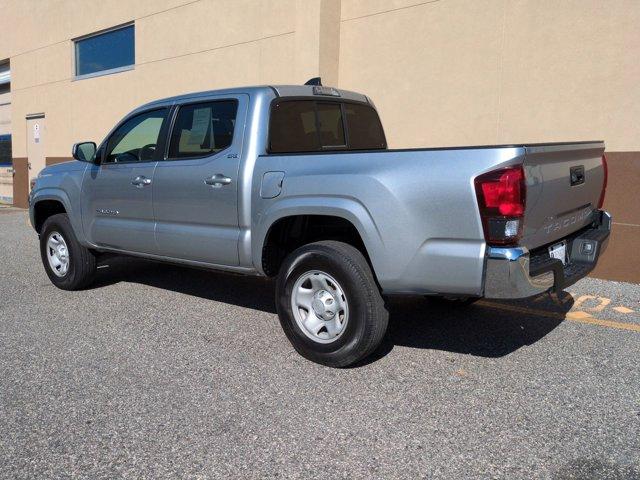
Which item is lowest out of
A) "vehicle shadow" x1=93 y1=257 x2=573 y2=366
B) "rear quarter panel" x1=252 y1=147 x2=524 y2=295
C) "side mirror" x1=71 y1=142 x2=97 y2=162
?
"vehicle shadow" x1=93 y1=257 x2=573 y2=366

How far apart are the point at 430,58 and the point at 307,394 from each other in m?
5.94

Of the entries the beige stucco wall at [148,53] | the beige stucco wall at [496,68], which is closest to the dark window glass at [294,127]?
the beige stucco wall at [496,68]

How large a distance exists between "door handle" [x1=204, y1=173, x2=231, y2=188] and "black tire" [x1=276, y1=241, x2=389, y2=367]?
0.84 metres

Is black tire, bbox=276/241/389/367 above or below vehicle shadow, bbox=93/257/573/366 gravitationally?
above

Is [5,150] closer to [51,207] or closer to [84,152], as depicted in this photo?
[51,207]

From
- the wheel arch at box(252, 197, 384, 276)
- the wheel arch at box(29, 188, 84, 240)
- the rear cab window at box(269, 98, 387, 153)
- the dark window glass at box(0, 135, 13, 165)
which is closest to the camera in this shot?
the wheel arch at box(252, 197, 384, 276)

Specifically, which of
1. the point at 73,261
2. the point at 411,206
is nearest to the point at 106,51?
the point at 73,261

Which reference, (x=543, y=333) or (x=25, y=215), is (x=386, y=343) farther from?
(x=25, y=215)

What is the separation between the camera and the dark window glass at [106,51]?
13.1 meters

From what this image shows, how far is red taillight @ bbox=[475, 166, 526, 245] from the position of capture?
10.6 feet

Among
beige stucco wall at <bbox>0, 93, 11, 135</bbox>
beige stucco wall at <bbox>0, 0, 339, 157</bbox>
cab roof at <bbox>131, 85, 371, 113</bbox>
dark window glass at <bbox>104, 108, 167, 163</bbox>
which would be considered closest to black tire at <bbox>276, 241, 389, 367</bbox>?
cab roof at <bbox>131, 85, 371, 113</bbox>

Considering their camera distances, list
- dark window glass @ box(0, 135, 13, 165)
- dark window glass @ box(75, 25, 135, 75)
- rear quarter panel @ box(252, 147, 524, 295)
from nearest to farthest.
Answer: rear quarter panel @ box(252, 147, 524, 295) < dark window glass @ box(75, 25, 135, 75) < dark window glass @ box(0, 135, 13, 165)

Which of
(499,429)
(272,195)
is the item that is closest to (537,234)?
(499,429)

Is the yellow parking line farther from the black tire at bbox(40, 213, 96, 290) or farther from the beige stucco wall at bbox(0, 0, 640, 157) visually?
the black tire at bbox(40, 213, 96, 290)
